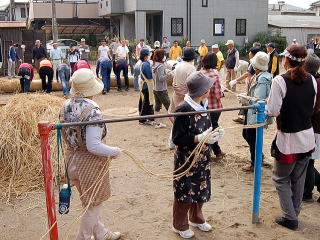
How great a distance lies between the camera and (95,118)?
303cm

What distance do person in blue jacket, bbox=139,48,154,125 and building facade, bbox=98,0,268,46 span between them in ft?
62.1

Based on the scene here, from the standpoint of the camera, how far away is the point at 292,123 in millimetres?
3600

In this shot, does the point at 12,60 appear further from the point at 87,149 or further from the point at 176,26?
the point at 87,149

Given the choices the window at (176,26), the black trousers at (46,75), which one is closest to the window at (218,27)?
the window at (176,26)

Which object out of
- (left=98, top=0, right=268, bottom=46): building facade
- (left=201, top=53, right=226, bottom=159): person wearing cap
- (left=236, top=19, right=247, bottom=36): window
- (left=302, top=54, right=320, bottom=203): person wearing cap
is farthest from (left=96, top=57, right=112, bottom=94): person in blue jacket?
(left=236, top=19, right=247, bottom=36): window

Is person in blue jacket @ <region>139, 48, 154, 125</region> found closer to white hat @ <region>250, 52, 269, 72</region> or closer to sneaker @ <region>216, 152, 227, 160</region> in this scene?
sneaker @ <region>216, 152, 227, 160</region>

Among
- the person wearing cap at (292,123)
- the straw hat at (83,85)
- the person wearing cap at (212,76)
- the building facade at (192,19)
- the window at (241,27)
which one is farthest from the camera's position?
the window at (241,27)

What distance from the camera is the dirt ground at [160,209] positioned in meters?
3.85

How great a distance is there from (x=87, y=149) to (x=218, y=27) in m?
26.5

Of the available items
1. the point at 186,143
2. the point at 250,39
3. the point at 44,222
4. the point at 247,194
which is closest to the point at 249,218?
the point at 247,194

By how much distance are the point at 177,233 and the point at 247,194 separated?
4.31 ft

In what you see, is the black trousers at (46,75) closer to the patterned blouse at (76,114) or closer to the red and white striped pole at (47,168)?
the patterned blouse at (76,114)

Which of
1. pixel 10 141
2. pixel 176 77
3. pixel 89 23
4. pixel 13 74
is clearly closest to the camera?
pixel 10 141

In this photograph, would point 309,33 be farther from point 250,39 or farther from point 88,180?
point 88,180
